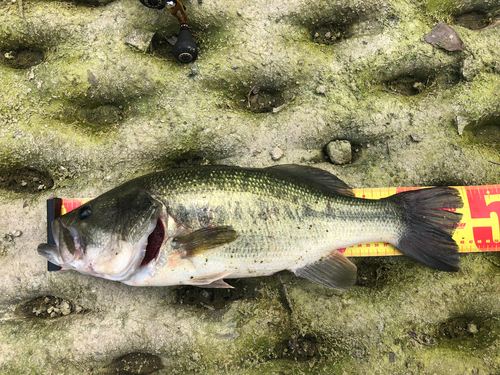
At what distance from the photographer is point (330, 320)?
9.79ft

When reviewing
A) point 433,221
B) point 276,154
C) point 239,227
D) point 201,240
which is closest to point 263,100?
point 276,154

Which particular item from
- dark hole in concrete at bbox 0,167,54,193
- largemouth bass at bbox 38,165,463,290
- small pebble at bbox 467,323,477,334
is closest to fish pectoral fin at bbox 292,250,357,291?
largemouth bass at bbox 38,165,463,290

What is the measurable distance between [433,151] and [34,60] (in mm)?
4625

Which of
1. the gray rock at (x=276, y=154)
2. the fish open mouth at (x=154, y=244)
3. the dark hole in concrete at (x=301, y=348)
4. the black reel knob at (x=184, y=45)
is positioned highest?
the black reel knob at (x=184, y=45)

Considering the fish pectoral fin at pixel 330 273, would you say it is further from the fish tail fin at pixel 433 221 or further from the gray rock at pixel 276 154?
the gray rock at pixel 276 154

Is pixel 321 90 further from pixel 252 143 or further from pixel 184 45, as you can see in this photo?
pixel 184 45

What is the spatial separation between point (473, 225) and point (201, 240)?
280 centimetres

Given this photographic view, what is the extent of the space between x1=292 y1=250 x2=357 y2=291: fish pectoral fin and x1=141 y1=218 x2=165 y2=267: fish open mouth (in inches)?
50.1

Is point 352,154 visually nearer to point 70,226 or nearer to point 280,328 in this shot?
point 280,328

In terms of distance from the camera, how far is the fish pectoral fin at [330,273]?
2803 mm

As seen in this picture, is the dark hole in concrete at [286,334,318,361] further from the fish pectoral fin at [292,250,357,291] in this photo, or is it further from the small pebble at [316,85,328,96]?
the small pebble at [316,85,328,96]

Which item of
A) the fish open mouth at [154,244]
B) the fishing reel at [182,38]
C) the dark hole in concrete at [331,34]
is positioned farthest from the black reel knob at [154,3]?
the fish open mouth at [154,244]

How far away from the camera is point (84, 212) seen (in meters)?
2.40

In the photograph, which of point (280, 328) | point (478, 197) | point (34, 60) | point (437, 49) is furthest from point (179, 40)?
point (478, 197)
